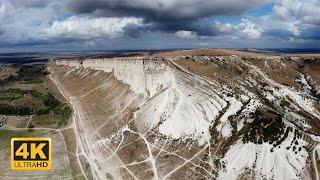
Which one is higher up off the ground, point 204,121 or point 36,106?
point 204,121

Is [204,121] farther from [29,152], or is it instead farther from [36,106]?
[36,106]

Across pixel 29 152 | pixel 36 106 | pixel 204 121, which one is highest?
pixel 29 152

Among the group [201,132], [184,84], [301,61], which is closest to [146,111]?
[184,84]

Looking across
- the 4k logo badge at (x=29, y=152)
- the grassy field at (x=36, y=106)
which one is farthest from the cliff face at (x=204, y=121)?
the 4k logo badge at (x=29, y=152)

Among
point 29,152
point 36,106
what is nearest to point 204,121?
point 29,152

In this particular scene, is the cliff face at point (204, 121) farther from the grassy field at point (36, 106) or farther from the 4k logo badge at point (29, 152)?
the 4k logo badge at point (29, 152)

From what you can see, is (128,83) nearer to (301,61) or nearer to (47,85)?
(301,61)
